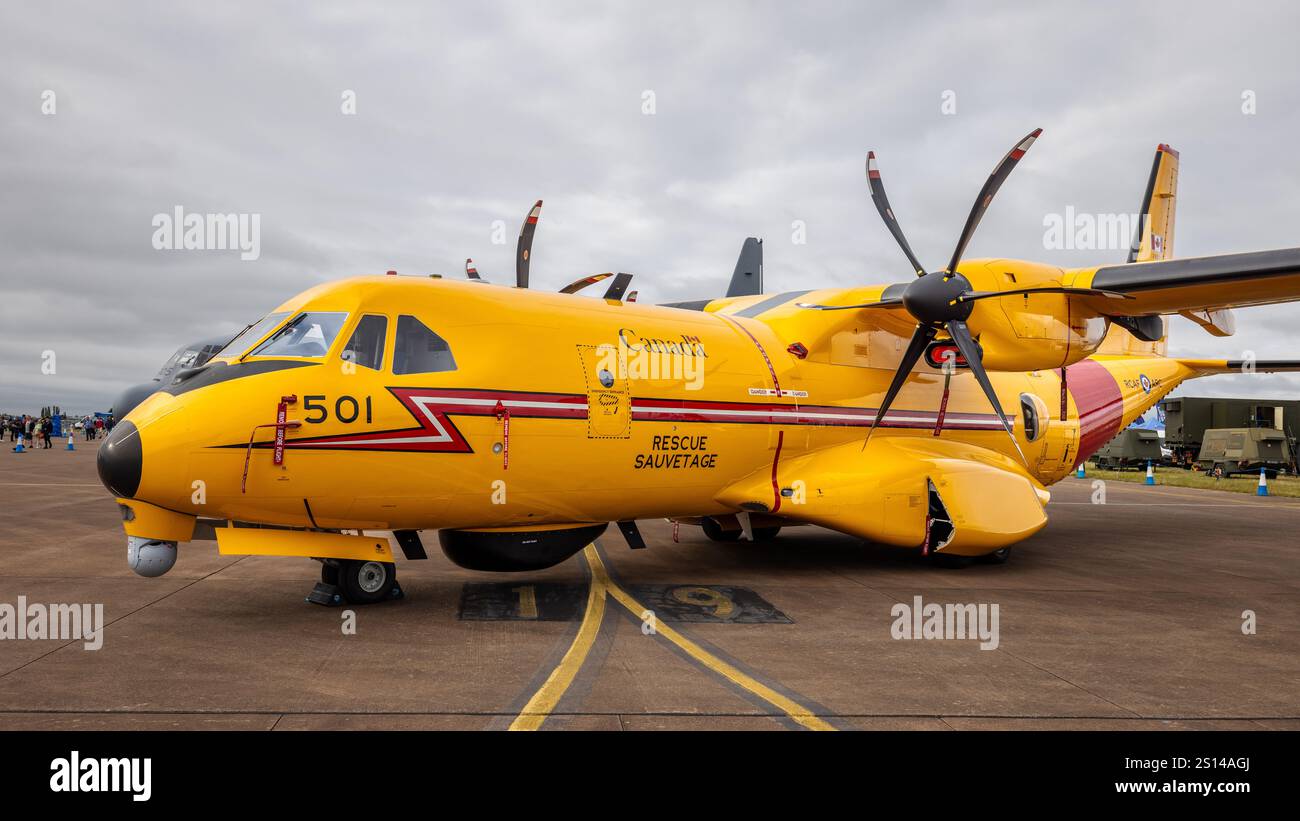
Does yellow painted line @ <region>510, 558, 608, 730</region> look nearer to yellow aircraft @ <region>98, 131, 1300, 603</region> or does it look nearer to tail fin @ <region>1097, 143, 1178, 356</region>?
yellow aircraft @ <region>98, 131, 1300, 603</region>

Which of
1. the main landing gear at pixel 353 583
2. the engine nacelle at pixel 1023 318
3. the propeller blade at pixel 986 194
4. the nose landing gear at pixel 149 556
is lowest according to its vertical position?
the main landing gear at pixel 353 583

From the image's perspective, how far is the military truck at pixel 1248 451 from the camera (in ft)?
111

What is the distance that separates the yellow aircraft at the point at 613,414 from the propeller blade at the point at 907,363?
0.05 metres

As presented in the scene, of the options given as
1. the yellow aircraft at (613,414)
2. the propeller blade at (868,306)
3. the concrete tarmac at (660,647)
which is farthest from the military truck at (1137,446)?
the propeller blade at (868,306)

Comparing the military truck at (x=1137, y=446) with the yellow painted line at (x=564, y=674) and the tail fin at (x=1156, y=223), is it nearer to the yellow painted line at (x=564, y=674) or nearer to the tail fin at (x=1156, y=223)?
the tail fin at (x=1156, y=223)

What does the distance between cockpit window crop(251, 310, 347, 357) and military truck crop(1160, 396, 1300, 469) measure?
39321 millimetres

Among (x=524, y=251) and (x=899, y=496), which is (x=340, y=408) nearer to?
(x=524, y=251)

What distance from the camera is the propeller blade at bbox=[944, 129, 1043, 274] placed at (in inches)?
408

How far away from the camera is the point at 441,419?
25.3 feet

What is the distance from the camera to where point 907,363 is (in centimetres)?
1090
